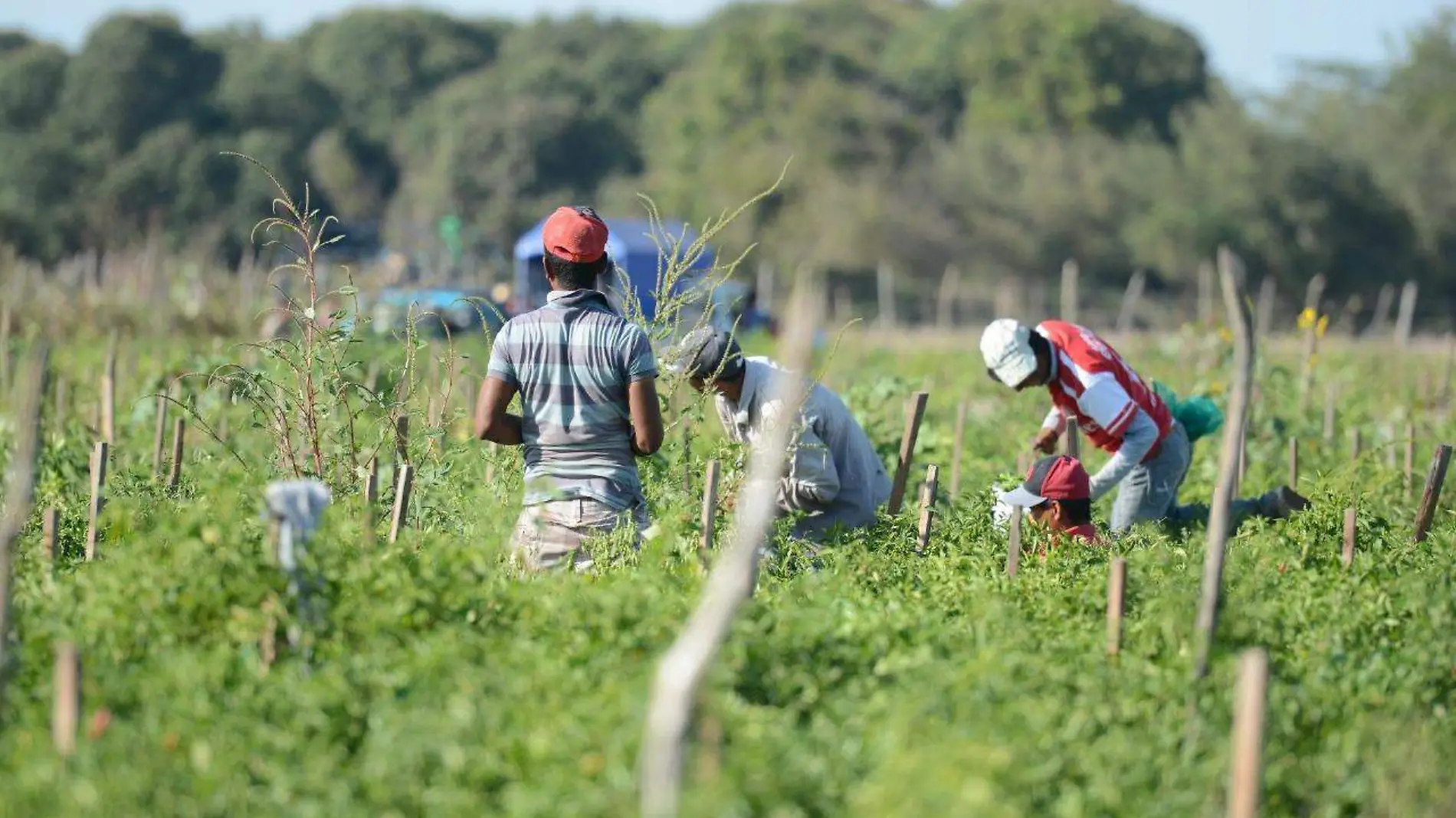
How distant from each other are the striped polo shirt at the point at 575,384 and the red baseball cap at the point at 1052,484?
1.43 metres

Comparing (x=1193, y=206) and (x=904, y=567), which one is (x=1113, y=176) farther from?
(x=904, y=567)

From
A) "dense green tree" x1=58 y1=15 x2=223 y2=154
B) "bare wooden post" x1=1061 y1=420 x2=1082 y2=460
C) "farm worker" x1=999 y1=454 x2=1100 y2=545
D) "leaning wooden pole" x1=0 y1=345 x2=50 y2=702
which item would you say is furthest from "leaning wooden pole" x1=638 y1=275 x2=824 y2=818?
"dense green tree" x1=58 y1=15 x2=223 y2=154

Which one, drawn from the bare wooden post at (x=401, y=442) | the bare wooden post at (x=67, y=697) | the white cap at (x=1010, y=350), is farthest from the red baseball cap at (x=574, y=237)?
the bare wooden post at (x=67, y=697)

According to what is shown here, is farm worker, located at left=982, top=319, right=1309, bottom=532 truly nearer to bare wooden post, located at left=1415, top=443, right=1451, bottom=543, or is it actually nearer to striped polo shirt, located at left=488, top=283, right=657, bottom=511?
bare wooden post, located at left=1415, top=443, right=1451, bottom=543

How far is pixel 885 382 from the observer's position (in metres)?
8.27

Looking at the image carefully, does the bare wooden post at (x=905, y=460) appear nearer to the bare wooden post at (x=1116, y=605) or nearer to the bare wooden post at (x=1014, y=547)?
the bare wooden post at (x=1014, y=547)

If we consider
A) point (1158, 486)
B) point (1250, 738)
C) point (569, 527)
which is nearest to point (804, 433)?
point (569, 527)

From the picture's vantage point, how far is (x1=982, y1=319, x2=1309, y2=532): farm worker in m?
5.95

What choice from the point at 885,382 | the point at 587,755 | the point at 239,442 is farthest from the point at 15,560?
the point at 885,382

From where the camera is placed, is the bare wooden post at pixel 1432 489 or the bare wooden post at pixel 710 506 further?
the bare wooden post at pixel 1432 489

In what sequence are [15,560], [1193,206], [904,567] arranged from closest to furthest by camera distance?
[15,560]
[904,567]
[1193,206]

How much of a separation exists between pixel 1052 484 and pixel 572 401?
5.71 feet

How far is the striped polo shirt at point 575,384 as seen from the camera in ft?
15.8

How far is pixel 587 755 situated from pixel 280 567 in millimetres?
1183
